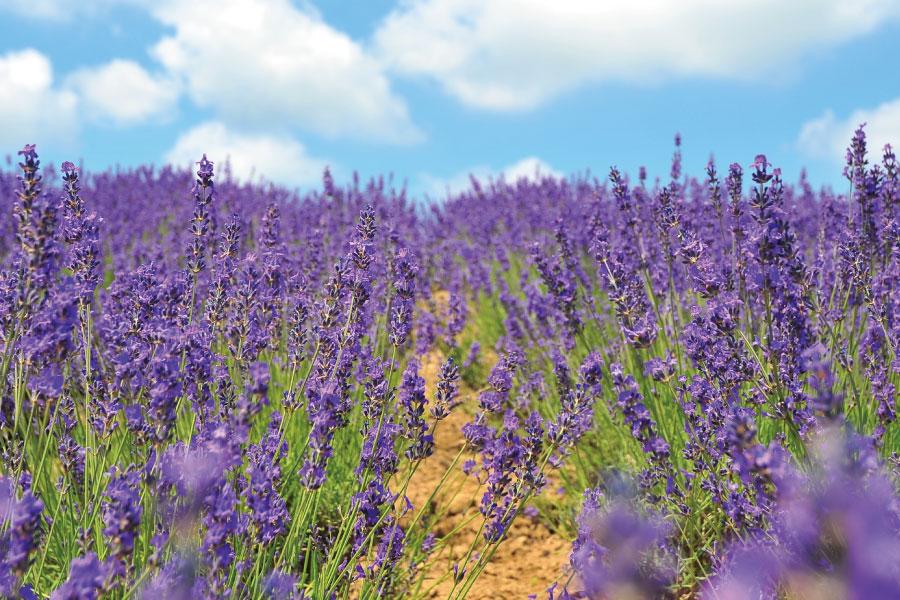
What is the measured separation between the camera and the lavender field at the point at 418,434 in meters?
1.56

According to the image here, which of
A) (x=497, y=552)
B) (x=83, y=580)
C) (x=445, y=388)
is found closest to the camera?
(x=83, y=580)

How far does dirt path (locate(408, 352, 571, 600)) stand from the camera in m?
3.29

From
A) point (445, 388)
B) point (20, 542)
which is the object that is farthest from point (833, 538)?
point (20, 542)

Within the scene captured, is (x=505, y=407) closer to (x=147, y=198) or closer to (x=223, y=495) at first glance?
(x=223, y=495)

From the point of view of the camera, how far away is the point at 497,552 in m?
3.66

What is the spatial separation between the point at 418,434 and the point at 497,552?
4.84 ft

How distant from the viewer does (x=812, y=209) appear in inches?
316

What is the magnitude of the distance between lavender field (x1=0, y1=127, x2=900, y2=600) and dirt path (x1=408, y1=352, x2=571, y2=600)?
0.02 metres

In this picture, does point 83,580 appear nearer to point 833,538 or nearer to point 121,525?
point 121,525

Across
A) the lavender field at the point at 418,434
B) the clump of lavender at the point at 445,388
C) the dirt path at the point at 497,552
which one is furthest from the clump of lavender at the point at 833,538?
the dirt path at the point at 497,552

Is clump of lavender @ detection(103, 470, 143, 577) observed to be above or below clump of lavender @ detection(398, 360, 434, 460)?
below

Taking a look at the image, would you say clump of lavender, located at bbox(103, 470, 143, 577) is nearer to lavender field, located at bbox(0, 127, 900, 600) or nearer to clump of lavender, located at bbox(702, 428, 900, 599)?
lavender field, located at bbox(0, 127, 900, 600)

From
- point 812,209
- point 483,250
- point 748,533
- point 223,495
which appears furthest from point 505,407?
point 812,209

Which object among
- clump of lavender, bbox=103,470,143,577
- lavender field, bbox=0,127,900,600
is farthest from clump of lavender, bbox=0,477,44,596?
clump of lavender, bbox=103,470,143,577
